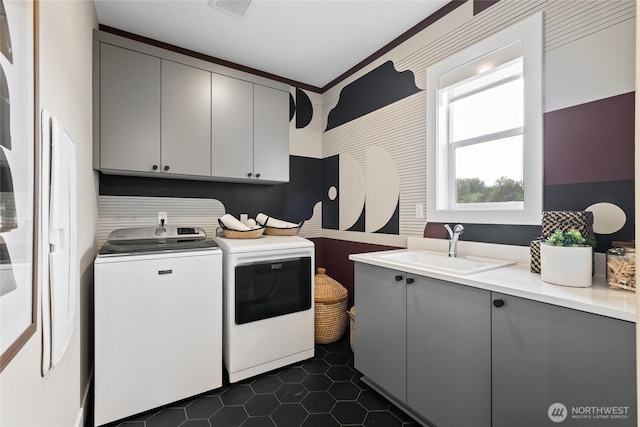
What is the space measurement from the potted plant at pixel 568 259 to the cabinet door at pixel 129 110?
8.06 ft

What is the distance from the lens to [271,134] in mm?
2705

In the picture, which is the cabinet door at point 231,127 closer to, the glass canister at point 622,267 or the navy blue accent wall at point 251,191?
the navy blue accent wall at point 251,191

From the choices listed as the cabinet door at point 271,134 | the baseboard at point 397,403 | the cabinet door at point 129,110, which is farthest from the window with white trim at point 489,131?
the cabinet door at point 129,110

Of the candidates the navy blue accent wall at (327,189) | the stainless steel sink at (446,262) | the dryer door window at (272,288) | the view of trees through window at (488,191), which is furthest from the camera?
the navy blue accent wall at (327,189)

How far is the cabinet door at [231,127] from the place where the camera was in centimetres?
242

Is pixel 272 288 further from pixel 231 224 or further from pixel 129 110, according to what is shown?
pixel 129 110

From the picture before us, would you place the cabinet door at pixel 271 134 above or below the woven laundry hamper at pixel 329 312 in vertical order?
above

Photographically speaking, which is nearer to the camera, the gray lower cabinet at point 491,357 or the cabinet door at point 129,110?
the gray lower cabinet at point 491,357

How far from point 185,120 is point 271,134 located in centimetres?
73

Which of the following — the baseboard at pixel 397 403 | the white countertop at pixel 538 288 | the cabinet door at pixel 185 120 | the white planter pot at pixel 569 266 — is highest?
the cabinet door at pixel 185 120

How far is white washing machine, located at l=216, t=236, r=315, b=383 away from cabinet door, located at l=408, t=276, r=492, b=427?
0.94 m

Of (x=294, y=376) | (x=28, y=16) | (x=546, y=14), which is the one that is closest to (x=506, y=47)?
(x=546, y=14)

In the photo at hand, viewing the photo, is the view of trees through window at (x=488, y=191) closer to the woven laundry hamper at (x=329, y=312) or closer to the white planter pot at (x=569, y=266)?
the white planter pot at (x=569, y=266)

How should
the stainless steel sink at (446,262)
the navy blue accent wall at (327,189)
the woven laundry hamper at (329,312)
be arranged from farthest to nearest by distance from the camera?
the navy blue accent wall at (327,189) < the woven laundry hamper at (329,312) < the stainless steel sink at (446,262)
